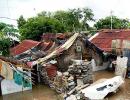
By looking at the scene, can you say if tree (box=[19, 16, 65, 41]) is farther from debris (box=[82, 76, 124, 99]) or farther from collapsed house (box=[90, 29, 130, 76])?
debris (box=[82, 76, 124, 99])

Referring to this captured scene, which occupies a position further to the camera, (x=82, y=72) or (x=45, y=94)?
(x=45, y=94)

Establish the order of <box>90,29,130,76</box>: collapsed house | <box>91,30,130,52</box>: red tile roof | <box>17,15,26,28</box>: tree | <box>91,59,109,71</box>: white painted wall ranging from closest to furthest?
<box>90,29,130,76</box>: collapsed house → <box>91,59,109,71</box>: white painted wall → <box>91,30,130,52</box>: red tile roof → <box>17,15,26,28</box>: tree

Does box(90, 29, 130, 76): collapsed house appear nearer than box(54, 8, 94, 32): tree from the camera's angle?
Yes

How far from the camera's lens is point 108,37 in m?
27.3

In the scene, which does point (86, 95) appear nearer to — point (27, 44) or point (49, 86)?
point (49, 86)

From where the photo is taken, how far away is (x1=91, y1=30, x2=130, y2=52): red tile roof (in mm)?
25697

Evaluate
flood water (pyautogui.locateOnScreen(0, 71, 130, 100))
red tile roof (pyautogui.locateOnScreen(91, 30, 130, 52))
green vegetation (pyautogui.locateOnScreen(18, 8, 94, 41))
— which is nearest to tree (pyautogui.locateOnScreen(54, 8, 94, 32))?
green vegetation (pyautogui.locateOnScreen(18, 8, 94, 41))

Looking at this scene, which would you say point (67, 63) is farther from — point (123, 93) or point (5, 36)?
point (123, 93)

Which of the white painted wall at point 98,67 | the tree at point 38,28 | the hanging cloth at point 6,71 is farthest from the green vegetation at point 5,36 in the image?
the tree at point 38,28

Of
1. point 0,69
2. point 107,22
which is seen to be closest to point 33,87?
point 0,69

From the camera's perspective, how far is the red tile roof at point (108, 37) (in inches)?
1012

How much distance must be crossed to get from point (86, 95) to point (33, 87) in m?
6.17

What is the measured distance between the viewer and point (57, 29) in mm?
A: 38531

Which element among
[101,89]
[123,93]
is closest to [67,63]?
[123,93]
